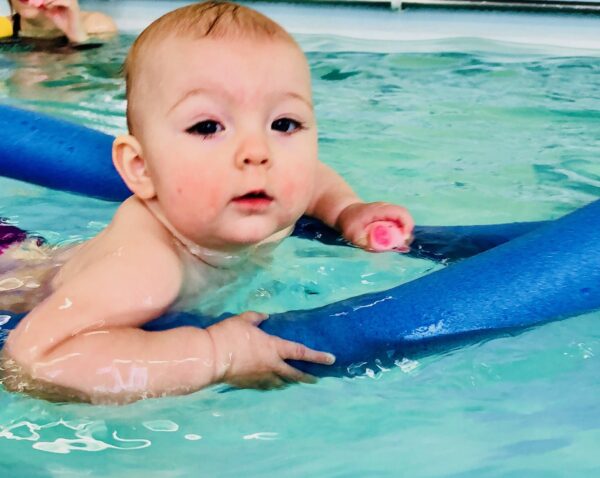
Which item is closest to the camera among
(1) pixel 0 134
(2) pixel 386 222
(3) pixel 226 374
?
(3) pixel 226 374

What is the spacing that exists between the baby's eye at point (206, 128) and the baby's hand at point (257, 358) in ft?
0.93

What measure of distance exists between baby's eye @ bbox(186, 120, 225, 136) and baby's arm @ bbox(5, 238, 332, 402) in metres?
0.22

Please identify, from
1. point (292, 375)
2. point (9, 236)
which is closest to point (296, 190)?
point (292, 375)

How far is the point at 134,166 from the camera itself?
146 centimetres

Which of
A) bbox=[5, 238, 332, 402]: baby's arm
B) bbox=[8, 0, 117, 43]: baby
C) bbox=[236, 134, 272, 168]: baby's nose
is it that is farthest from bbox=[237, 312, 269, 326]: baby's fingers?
bbox=[8, 0, 117, 43]: baby

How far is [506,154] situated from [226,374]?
61.1 inches

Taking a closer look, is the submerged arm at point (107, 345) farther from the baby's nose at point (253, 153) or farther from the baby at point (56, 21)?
the baby at point (56, 21)

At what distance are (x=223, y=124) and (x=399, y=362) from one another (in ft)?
1.39

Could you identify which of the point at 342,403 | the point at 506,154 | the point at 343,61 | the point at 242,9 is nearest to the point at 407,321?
the point at 342,403

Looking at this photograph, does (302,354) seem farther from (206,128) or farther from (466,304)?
(206,128)

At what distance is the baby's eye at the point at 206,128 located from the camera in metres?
1.33

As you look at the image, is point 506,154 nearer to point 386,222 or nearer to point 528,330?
point 386,222

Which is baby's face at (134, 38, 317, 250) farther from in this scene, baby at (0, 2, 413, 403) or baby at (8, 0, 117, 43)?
baby at (8, 0, 117, 43)

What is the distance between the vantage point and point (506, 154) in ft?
8.52
